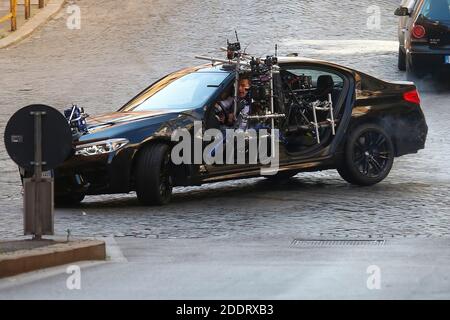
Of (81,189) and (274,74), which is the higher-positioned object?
(274,74)

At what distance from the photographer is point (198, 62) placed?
81.6 ft

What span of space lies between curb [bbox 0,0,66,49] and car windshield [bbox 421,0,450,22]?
9.18 meters

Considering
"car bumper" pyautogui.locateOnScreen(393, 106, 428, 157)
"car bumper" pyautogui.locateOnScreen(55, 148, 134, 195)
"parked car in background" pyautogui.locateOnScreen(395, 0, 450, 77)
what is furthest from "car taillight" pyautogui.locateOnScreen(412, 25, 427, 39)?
"car bumper" pyautogui.locateOnScreen(55, 148, 134, 195)

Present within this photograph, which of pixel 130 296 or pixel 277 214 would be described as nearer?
pixel 130 296

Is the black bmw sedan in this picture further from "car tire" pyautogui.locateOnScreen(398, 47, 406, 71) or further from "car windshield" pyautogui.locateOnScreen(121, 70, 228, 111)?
"car tire" pyautogui.locateOnScreen(398, 47, 406, 71)

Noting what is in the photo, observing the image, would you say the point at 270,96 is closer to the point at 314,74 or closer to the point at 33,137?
the point at 314,74

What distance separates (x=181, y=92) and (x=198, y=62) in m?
9.82

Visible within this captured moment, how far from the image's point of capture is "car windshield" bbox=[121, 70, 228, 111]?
14.7 m

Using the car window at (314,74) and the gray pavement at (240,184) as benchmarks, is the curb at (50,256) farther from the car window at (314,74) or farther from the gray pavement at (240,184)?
the car window at (314,74)

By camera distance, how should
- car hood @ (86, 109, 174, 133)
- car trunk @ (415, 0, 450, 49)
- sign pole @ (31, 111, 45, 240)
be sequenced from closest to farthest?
sign pole @ (31, 111, 45, 240)
car hood @ (86, 109, 174, 133)
car trunk @ (415, 0, 450, 49)

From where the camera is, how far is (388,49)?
25703mm

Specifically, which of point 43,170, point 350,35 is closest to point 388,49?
point 350,35
